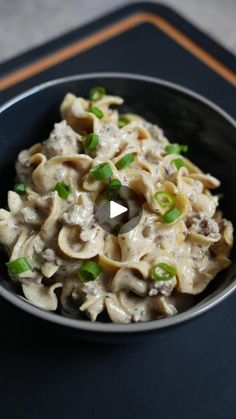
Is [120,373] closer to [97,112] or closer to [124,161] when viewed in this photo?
[124,161]

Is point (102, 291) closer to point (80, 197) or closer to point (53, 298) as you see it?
point (53, 298)

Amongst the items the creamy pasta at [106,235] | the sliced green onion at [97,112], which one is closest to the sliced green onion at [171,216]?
the creamy pasta at [106,235]

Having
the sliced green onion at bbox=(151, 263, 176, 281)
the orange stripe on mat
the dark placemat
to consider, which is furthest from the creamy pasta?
the orange stripe on mat

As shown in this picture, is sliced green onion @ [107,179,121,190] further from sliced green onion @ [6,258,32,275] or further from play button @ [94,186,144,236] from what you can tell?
sliced green onion @ [6,258,32,275]

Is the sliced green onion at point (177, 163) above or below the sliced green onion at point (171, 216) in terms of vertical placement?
above

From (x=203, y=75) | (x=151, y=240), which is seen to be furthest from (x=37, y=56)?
(x=151, y=240)

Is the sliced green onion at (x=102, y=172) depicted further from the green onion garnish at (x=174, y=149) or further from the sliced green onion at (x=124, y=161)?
the green onion garnish at (x=174, y=149)

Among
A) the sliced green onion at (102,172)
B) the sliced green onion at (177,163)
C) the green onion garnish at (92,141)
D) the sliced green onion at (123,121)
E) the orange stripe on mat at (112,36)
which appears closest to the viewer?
the sliced green onion at (102,172)
